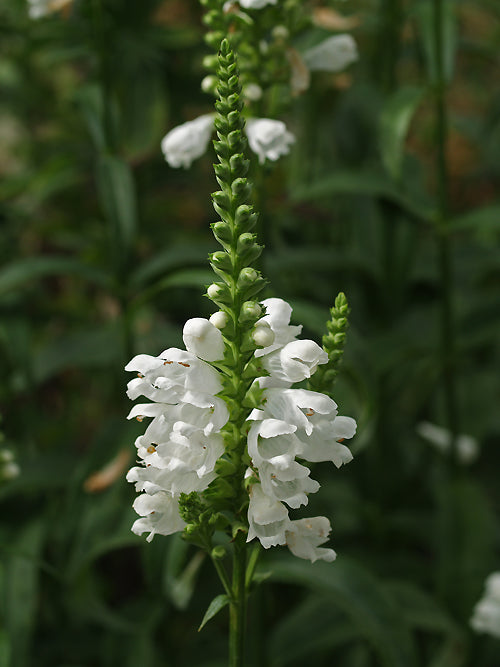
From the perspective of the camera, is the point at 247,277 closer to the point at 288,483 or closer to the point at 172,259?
the point at 288,483

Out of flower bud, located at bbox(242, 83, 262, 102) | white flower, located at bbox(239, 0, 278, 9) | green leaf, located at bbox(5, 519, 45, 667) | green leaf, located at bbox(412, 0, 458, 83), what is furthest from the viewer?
green leaf, located at bbox(412, 0, 458, 83)

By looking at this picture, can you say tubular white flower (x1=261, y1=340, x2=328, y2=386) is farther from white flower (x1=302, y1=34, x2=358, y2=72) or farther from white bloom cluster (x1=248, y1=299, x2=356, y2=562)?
white flower (x1=302, y1=34, x2=358, y2=72)

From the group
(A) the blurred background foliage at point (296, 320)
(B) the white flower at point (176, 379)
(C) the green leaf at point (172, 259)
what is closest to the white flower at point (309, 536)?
(B) the white flower at point (176, 379)

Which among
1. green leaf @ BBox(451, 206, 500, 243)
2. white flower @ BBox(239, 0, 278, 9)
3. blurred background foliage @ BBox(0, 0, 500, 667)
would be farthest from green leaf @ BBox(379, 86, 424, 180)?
white flower @ BBox(239, 0, 278, 9)

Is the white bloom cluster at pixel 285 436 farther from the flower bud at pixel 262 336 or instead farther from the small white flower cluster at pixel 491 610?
the small white flower cluster at pixel 491 610

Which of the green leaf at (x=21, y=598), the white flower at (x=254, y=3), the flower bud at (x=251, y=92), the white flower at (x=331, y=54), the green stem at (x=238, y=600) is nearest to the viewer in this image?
the green stem at (x=238, y=600)

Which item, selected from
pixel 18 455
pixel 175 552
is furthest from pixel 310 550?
pixel 18 455

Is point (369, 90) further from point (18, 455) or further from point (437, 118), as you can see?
point (18, 455)

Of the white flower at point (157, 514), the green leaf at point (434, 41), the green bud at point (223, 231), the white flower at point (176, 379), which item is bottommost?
the white flower at point (157, 514)
